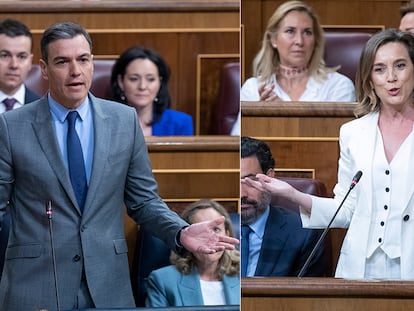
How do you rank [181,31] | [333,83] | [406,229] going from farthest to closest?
[181,31], [333,83], [406,229]

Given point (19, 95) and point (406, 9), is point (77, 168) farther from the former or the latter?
point (406, 9)

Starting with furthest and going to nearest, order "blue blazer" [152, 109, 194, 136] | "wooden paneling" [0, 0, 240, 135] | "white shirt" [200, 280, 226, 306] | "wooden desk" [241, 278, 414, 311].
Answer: "wooden paneling" [0, 0, 240, 135] < "blue blazer" [152, 109, 194, 136] < "white shirt" [200, 280, 226, 306] < "wooden desk" [241, 278, 414, 311]

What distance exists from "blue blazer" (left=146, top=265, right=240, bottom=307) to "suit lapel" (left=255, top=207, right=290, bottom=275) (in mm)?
56

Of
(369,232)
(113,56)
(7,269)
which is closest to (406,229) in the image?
(369,232)

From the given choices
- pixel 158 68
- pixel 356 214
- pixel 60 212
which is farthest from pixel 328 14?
pixel 60 212

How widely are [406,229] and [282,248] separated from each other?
12 cm

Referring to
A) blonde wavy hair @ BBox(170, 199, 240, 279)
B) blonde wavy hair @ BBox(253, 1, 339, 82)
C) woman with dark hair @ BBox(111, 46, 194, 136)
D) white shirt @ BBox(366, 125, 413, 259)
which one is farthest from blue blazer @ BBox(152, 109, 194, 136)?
white shirt @ BBox(366, 125, 413, 259)

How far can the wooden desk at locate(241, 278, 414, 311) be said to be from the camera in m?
0.90

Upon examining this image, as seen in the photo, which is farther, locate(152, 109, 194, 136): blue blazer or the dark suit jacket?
locate(152, 109, 194, 136): blue blazer

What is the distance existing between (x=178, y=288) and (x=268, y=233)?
115 mm

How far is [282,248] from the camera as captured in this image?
3.15 ft

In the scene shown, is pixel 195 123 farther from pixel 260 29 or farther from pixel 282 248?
pixel 282 248

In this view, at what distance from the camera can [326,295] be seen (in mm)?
913

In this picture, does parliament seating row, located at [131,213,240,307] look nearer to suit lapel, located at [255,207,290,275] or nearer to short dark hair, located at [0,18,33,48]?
suit lapel, located at [255,207,290,275]
